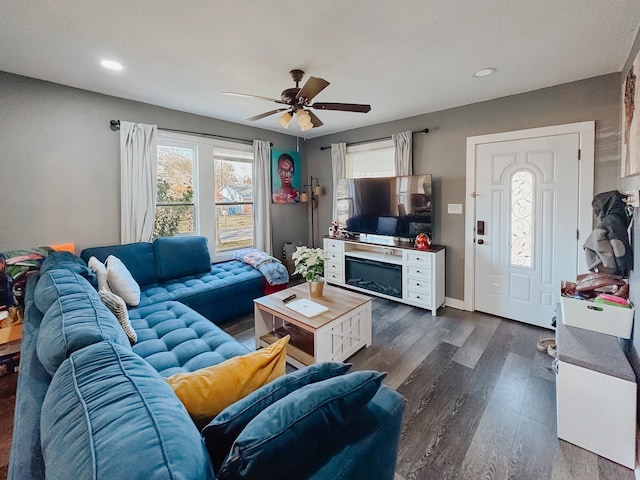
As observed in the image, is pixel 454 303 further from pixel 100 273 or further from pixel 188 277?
pixel 100 273

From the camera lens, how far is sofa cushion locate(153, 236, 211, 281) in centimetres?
341

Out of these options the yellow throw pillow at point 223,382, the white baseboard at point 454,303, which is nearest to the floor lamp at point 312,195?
the white baseboard at point 454,303

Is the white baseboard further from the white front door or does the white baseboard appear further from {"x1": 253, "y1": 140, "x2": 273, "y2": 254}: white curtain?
{"x1": 253, "y1": 140, "x2": 273, "y2": 254}: white curtain

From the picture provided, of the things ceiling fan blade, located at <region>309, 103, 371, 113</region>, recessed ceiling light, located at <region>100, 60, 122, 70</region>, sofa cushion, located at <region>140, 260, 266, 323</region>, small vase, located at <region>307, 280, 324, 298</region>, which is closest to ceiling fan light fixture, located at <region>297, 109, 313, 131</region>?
ceiling fan blade, located at <region>309, 103, 371, 113</region>

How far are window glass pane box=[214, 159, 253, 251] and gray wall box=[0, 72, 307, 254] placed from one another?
103cm

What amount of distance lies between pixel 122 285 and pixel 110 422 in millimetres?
2313

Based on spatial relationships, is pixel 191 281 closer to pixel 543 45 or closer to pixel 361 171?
pixel 361 171

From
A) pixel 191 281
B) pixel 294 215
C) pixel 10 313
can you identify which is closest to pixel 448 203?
pixel 294 215

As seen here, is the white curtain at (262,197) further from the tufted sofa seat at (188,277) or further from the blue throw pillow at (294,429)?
the blue throw pillow at (294,429)

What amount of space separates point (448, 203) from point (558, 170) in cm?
113

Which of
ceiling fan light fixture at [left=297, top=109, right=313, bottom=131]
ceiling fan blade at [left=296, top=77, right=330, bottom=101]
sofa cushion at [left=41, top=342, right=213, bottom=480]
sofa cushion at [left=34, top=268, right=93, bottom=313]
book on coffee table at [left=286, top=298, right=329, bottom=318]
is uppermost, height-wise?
ceiling fan blade at [left=296, top=77, right=330, bottom=101]

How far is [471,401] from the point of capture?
2064 millimetres

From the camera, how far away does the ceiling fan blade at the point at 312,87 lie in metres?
2.07

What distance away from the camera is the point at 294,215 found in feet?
Answer: 17.5
